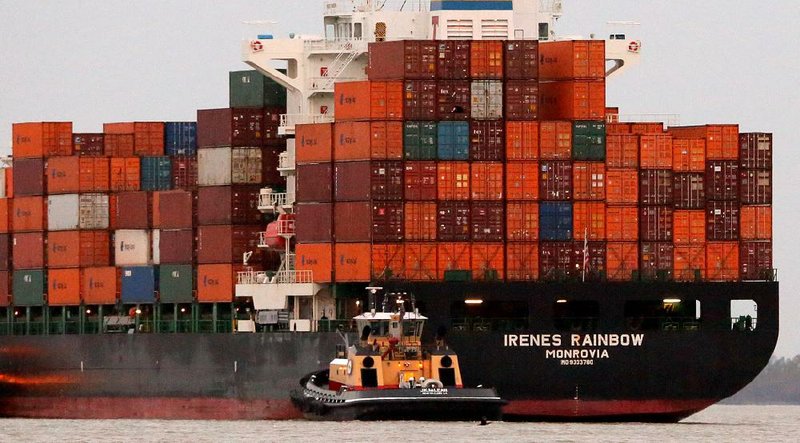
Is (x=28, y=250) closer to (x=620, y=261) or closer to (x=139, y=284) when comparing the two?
(x=139, y=284)

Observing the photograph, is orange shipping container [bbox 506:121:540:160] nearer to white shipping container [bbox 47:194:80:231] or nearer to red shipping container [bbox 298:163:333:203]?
red shipping container [bbox 298:163:333:203]

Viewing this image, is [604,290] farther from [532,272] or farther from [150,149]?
[150,149]

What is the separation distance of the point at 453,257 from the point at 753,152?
11.4m

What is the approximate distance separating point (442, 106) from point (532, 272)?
639cm

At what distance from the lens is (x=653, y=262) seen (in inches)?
3661

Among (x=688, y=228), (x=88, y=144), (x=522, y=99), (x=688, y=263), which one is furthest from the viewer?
(x=88, y=144)

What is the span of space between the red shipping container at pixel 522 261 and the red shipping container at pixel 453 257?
1.35 meters

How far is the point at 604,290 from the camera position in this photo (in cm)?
9200

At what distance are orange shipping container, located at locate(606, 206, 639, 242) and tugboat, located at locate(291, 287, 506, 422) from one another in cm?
749

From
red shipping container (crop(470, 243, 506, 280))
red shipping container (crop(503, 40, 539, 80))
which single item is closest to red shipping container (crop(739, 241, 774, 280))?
red shipping container (crop(470, 243, 506, 280))

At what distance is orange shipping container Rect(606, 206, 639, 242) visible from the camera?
9281 centimetres

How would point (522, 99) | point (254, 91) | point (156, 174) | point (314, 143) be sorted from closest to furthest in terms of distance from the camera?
point (522, 99) < point (314, 143) < point (254, 91) < point (156, 174)

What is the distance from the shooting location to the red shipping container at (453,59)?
92250mm

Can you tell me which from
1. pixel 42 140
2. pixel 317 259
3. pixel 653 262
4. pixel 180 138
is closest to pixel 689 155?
pixel 653 262
